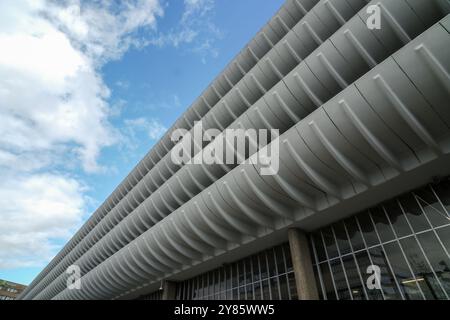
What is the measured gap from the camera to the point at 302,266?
13.2 m

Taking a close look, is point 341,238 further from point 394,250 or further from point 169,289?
point 169,289

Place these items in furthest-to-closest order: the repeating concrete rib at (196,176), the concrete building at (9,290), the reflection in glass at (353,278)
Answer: the concrete building at (9,290), the repeating concrete rib at (196,176), the reflection in glass at (353,278)

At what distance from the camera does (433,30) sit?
8867 mm

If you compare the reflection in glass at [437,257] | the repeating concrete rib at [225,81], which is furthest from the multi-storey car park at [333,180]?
the repeating concrete rib at [225,81]

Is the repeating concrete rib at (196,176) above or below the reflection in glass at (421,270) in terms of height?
above

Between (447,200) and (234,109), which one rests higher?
(234,109)

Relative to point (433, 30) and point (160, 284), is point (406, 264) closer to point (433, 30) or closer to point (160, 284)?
point (433, 30)

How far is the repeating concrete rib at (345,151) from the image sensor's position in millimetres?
9195

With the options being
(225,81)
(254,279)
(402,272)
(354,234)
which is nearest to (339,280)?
(354,234)

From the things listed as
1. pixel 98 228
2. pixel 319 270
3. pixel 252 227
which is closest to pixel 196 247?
pixel 252 227

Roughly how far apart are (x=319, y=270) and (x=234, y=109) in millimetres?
13849

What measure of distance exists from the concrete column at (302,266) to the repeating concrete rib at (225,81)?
15798mm

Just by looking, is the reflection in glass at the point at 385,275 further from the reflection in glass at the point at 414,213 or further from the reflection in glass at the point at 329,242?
the reflection in glass at the point at 329,242
